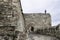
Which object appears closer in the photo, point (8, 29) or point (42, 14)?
point (8, 29)

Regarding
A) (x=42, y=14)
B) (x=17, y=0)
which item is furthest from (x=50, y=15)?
(x=17, y=0)

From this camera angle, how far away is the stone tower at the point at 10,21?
11.7ft

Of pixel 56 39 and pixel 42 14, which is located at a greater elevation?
pixel 42 14

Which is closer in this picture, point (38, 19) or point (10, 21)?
point (10, 21)

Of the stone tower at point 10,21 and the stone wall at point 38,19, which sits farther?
the stone wall at point 38,19

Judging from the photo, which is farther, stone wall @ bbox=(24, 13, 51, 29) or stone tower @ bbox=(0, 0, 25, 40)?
stone wall @ bbox=(24, 13, 51, 29)

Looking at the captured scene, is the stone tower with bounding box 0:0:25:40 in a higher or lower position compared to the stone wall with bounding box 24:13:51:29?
higher

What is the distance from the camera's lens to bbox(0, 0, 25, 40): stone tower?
11.7ft

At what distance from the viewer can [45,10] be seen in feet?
47.4

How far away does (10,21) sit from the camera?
11.8ft

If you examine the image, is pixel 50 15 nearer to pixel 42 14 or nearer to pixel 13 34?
pixel 42 14

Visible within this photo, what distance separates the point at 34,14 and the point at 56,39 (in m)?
4.79

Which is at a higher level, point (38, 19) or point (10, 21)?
point (10, 21)

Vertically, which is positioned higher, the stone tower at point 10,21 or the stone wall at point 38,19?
the stone tower at point 10,21
